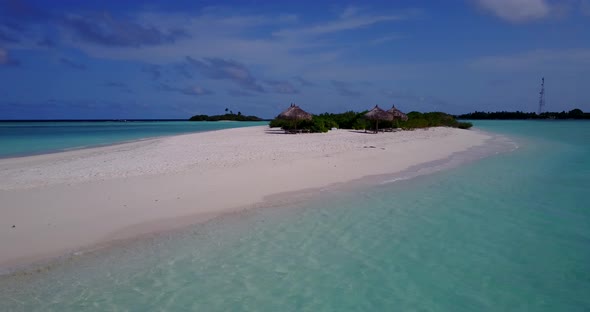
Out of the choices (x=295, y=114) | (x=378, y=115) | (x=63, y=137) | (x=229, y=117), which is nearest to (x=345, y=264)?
(x=295, y=114)

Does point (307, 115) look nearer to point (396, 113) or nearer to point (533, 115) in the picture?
point (396, 113)

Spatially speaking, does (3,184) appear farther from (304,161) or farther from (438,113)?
(438,113)

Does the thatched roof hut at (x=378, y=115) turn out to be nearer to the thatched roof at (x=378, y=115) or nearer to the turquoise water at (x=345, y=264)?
the thatched roof at (x=378, y=115)

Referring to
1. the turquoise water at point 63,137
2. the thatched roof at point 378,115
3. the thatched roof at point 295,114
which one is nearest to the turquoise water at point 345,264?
the turquoise water at point 63,137

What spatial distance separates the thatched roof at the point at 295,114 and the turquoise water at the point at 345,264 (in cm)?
1744

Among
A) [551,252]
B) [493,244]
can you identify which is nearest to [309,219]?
[493,244]

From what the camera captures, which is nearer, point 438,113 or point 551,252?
point 551,252

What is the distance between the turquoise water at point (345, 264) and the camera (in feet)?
12.4

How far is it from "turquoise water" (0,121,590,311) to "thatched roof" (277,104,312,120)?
17445mm

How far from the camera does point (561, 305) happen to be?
→ 12.3 feet

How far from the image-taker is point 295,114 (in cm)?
2467

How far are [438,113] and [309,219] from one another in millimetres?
38458

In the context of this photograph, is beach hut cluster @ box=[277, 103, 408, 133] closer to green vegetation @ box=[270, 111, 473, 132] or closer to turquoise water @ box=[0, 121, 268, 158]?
green vegetation @ box=[270, 111, 473, 132]

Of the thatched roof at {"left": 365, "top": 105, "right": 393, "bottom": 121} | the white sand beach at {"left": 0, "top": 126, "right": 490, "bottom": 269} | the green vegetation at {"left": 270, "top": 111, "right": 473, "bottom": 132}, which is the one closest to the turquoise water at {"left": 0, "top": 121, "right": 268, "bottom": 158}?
the white sand beach at {"left": 0, "top": 126, "right": 490, "bottom": 269}
